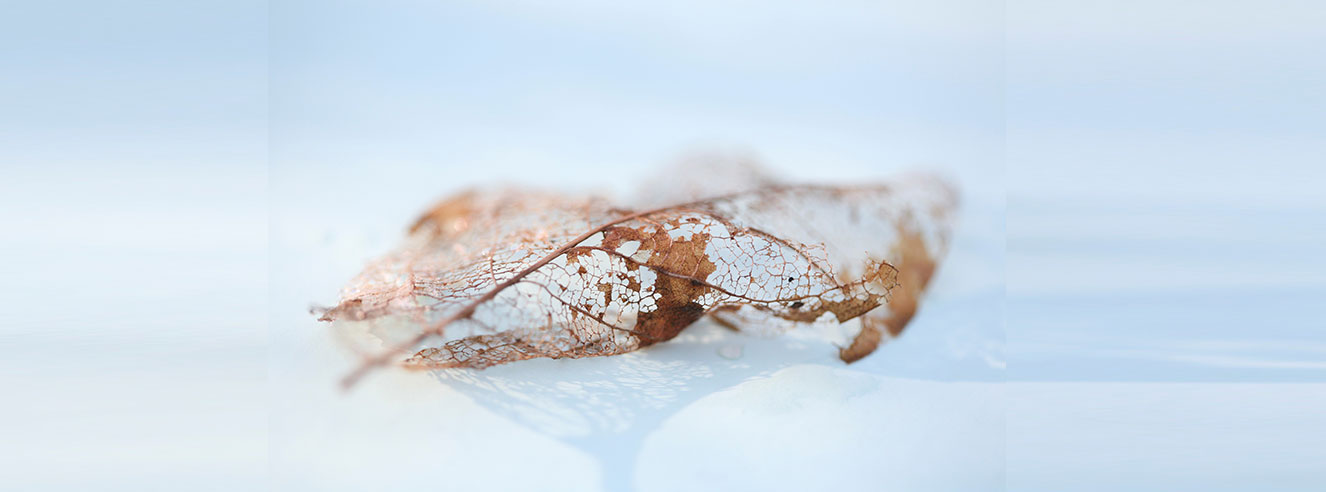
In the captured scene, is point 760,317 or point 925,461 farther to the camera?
point 760,317

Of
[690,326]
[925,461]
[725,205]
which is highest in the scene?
[725,205]

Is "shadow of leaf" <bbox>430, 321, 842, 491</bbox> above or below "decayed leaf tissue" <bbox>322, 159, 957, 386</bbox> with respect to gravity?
below

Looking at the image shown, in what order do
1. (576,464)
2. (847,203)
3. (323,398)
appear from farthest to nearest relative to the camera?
(847,203) → (323,398) → (576,464)

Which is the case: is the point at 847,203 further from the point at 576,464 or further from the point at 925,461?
the point at 576,464

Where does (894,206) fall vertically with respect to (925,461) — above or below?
above

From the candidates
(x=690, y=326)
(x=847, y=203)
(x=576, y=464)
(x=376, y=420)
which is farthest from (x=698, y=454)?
(x=847, y=203)

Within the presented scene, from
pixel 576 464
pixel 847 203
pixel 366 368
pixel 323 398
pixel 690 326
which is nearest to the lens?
pixel 366 368

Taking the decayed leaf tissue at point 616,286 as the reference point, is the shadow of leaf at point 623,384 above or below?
below

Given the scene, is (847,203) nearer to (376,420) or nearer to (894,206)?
(894,206)

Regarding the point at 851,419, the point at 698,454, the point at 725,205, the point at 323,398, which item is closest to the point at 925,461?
the point at 851,419

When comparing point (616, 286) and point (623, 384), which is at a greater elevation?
point (616, 286)
